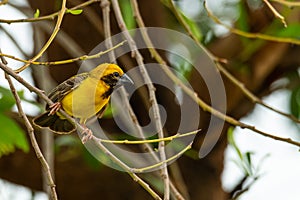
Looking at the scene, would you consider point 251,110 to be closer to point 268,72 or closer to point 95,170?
point 268,72

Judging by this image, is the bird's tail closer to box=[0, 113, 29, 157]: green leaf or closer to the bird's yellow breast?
the bird's yellow breast

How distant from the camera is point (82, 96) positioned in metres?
1.84

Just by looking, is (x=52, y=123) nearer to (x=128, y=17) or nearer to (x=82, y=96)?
(x=82, y=96)

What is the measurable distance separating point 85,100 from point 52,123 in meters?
0.11

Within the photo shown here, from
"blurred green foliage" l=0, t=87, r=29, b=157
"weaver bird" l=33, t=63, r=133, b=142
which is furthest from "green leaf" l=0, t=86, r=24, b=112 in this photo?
"weaver bird" l=33, t=63, r=133, b=142

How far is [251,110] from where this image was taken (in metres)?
2.99

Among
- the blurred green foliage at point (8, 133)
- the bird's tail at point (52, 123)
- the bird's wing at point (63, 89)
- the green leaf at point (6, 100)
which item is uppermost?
the green leaf at point (6, 100)

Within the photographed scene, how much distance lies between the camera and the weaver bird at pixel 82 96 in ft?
5.83

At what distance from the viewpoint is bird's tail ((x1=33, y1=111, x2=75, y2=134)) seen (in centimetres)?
177

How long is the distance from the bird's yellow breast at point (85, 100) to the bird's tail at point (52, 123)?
0.04 metres

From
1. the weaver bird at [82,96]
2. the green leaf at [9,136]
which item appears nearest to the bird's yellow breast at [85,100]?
the weaver bird at [82,96]

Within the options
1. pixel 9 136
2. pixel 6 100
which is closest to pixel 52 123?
pixel 9 136

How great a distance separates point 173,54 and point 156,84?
0.53ft

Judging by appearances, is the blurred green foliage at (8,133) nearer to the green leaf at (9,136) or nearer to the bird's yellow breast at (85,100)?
the green leaf at (9,136)
